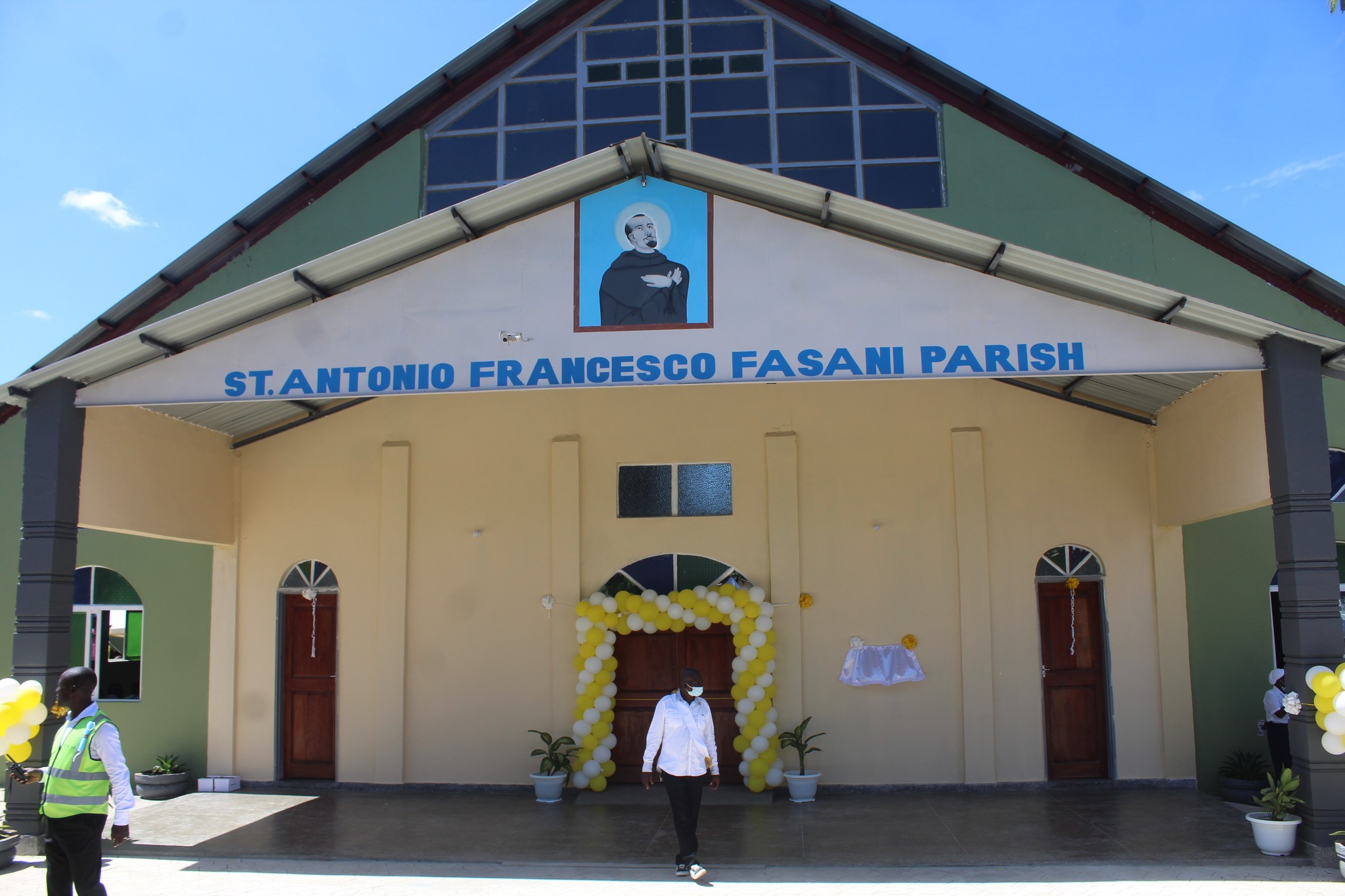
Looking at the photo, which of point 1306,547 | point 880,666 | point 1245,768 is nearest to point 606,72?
point 880,666

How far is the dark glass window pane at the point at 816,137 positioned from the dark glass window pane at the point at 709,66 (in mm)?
1048

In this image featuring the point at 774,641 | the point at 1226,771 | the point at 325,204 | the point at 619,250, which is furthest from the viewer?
the point at 325,204

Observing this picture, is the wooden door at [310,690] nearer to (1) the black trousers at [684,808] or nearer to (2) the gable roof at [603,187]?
(2) the gable roof at [603,187]

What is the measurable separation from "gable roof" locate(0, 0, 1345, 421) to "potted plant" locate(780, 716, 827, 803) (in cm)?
746

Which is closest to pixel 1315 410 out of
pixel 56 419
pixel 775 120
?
pixel 775 120

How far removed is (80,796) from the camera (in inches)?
234

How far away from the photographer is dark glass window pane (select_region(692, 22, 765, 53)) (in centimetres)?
1348

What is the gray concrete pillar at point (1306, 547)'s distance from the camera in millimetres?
7945

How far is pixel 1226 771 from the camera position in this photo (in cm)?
1076

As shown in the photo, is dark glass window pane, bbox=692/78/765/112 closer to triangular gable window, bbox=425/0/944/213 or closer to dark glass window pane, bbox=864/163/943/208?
triangular gable window, bbox=425/0/944/213

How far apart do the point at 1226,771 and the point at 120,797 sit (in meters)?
10.4

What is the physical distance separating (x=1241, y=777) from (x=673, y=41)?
36.3 ft

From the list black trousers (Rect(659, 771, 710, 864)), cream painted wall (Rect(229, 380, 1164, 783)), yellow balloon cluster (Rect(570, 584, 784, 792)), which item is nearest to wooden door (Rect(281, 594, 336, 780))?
cream painted wall (Rect(229, 380, 1164, 783))

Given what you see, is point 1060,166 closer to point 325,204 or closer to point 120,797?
point 325,204
